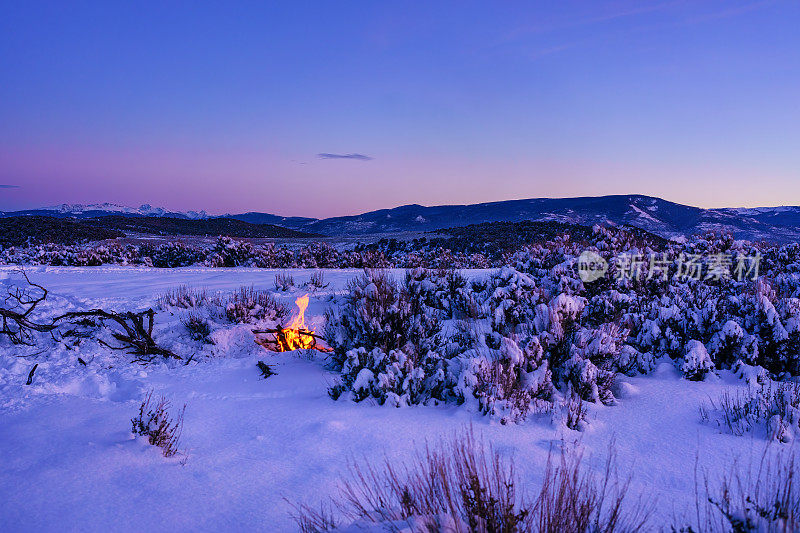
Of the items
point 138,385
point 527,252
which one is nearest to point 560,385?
point 138,385

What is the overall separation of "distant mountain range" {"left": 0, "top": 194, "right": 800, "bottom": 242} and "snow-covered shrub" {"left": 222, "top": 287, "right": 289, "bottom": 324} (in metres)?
58.7

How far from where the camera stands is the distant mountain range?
235 feet

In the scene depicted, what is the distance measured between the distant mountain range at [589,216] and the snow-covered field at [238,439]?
200ft

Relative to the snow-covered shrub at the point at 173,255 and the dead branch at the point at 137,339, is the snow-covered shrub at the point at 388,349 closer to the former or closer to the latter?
the dead branch at the point at 137,339

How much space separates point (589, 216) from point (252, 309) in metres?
83.9

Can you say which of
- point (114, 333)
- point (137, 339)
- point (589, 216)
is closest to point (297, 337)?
point (137, 339)

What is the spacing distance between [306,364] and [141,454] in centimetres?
228

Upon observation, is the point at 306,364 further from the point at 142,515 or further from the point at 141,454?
the point at 142,515

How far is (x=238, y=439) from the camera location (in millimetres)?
3391

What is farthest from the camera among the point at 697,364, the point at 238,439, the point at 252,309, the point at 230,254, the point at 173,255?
the point at 173,255

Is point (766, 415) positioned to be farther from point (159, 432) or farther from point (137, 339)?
point (137, 339)

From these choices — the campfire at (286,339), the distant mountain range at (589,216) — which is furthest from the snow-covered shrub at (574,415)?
the distant mountain range at (589,216)

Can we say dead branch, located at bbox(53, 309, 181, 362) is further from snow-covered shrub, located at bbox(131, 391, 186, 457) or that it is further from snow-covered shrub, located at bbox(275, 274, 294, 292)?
snow-covered shrub, located at bbox(275, 274, 294, 292)

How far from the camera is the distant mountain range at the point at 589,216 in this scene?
235ft
